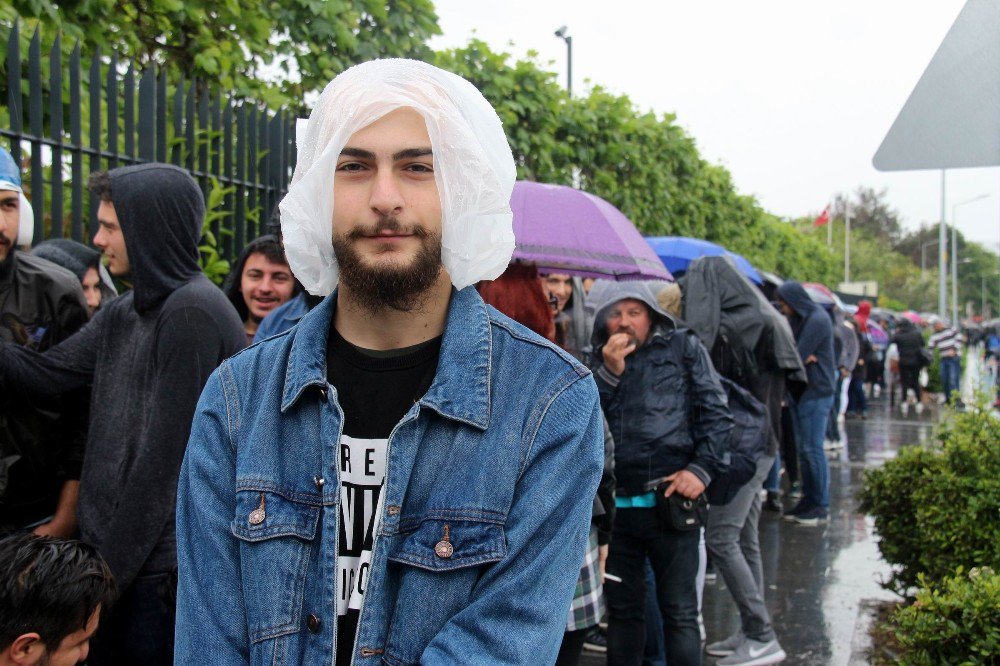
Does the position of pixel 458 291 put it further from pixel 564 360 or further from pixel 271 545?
pixel 271 545

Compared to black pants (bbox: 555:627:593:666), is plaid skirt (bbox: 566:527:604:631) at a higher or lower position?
higher

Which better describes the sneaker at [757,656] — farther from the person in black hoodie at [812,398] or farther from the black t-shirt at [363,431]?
the black t-shirt at [363,431]

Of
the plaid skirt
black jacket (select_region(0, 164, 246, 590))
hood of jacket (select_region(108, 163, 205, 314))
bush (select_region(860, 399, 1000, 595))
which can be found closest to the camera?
black jacket (select_region(0, 164, 246, 590))

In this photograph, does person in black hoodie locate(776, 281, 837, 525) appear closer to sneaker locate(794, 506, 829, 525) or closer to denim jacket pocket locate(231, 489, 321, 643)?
sneaker locate(794, 506, 829, 525)

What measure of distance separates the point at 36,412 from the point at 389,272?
192 centimetres

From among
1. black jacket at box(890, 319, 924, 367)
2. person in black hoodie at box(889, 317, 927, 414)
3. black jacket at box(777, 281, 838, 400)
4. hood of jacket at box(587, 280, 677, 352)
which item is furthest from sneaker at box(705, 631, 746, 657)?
black jacket at box(890, 319, 924, 367)

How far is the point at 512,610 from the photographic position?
1701 mm

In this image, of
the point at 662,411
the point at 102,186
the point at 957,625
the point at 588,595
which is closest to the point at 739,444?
the point at 662,411

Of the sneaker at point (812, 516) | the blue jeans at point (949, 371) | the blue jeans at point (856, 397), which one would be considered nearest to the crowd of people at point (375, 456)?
the sneaker at point (812, 516)

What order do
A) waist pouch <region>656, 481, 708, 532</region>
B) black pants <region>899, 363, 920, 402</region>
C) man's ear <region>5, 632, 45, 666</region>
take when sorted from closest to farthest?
1. man's ear <region>5, 632, 45, 666</region>
2. waist pouch <region>656, 481, 708, 532</region>
3. black pants <region>899, 363, 920, 402</region>

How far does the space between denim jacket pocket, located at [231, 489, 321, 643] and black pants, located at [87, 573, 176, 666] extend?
135 cm

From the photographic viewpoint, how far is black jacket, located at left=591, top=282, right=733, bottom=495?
452 centimetres

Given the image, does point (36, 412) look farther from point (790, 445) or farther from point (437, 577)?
point (790, 445)

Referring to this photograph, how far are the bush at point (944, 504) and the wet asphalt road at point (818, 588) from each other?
486mm
